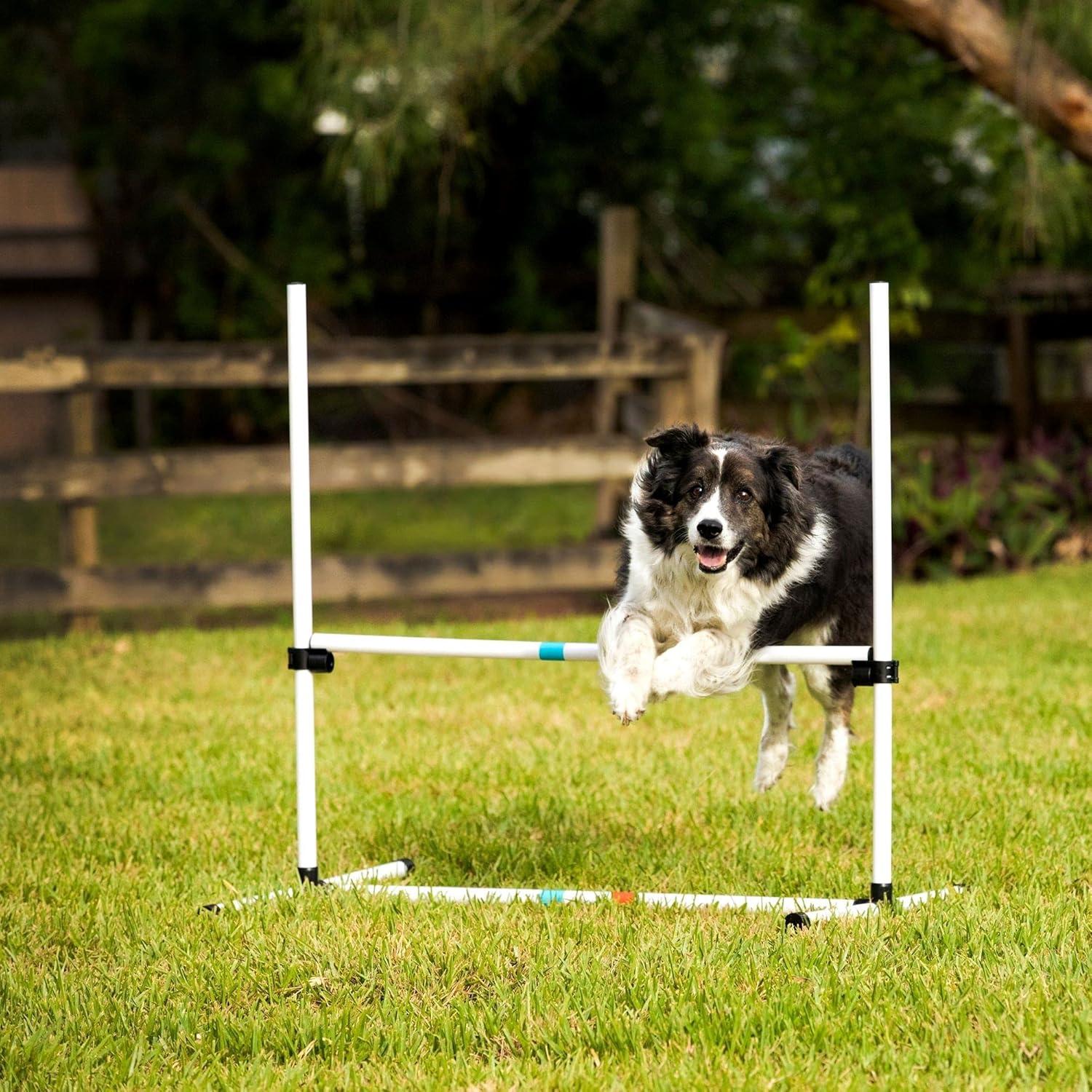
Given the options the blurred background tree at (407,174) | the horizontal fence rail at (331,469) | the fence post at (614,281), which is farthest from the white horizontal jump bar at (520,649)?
the blurred background tree at (407,174)

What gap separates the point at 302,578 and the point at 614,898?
4.02ft

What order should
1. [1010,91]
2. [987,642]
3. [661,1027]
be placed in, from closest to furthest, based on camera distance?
[661,1027], [987,642], [1010,91]

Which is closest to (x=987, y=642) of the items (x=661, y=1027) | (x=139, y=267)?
(x=661, y=1027)

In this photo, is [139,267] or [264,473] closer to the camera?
[264,473]

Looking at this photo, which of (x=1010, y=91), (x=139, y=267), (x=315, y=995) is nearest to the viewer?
(x=315, y=995)

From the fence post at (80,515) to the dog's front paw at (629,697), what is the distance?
5.16 metres

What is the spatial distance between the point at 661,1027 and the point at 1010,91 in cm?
644

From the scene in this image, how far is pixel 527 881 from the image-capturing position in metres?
4.43

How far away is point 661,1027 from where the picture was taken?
3.23m

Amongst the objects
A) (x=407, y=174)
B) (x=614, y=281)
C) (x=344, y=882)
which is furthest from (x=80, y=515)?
(x=407, y=174)

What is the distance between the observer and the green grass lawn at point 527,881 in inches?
125

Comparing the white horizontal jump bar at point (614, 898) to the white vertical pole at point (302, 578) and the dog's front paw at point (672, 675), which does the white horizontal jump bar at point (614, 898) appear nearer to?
the white vertical pole at point (302, 578)

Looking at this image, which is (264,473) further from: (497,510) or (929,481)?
(497,510)

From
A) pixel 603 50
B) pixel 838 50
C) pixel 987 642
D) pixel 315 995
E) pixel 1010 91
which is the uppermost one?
pixel 603 50
